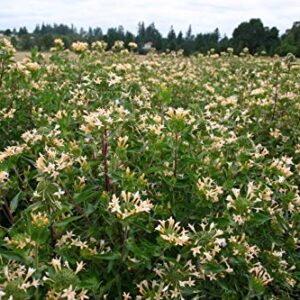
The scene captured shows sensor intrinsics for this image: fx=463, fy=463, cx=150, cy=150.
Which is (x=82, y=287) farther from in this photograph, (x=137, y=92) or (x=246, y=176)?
(x=137, y=92)

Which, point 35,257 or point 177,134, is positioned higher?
point 177,134

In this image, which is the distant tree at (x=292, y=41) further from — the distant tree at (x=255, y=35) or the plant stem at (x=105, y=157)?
the plant stem at (x=105, y=157)

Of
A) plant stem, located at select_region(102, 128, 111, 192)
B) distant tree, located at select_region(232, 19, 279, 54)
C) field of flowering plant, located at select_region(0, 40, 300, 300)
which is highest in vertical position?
plant stem, located at select_region(102, 128, 111, 192)

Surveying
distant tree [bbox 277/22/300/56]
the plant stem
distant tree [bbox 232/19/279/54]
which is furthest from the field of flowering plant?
distant tree [bbox 232/19/279/54]

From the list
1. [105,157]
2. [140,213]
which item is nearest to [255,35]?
[105,157]

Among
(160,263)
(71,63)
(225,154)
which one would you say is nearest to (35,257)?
(160,263)

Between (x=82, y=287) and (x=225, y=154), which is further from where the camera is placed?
(x=225, y=154)

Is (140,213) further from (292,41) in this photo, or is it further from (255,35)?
(255,35)

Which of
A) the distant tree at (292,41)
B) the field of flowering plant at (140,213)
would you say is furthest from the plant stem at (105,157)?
the distant tree at (292,41)

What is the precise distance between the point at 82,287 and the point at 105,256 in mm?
291

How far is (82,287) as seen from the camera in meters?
1.63

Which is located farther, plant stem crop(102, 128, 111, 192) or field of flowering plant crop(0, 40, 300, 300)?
plant stem crop(102, 128, 111, 192)

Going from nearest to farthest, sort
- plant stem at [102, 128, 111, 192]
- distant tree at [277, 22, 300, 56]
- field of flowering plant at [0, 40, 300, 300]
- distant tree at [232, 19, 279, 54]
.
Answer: field of flowering plant at [0, 40, 300, 300] → plant stem at [102, 128, 111, 192] → distant tree at [277, 22, 300, 56] → distant tree at [232, 19, 279, 54]

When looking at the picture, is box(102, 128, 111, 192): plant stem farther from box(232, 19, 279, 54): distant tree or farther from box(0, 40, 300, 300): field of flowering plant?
box(232, 19, 279, 54): distant tree
